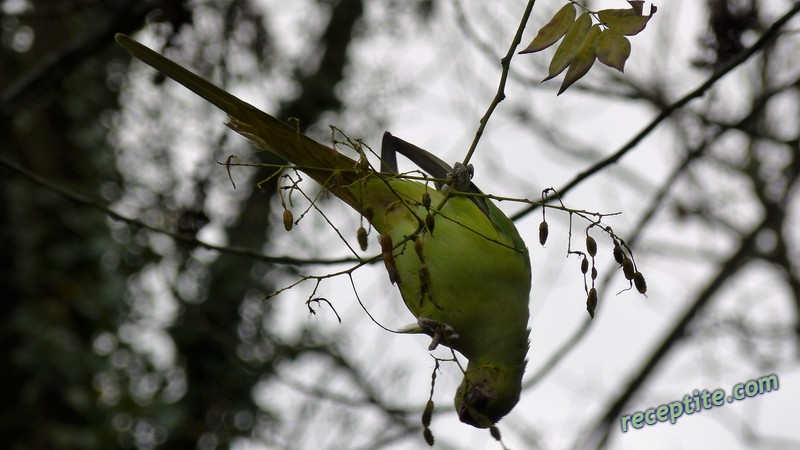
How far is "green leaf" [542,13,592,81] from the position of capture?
218 cm

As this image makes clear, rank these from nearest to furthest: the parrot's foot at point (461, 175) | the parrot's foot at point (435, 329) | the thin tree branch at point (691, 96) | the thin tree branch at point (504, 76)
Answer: the thin tree branch at point (504, 76), the parrot's foot at point (461, 175), the thin tree branch at point (691, 96), the parrot's foot at point (435, 329)

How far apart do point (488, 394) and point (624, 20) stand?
1699 millimetres

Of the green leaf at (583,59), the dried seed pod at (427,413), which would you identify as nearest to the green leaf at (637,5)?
the green leaf at (583,59)

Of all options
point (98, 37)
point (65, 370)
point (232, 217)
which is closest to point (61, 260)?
point (65, 370)

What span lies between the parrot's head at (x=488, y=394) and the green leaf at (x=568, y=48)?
4.82 feet

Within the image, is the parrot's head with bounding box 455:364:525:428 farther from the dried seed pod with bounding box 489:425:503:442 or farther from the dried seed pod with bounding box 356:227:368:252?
the dried seed pod with bounding box 356:227:368:252

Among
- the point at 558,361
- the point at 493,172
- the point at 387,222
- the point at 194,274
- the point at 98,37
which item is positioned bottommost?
the point at 387,222

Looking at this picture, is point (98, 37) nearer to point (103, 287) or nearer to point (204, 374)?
point (103, 287)

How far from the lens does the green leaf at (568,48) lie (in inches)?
85.7

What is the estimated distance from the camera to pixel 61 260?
18.2ft

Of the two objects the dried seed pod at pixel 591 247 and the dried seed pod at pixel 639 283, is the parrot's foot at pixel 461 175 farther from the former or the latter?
the dried seed pod at pixel 639 283

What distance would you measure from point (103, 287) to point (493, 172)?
2.75 m

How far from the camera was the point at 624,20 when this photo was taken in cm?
220

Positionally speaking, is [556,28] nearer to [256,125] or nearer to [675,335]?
[256,125]
